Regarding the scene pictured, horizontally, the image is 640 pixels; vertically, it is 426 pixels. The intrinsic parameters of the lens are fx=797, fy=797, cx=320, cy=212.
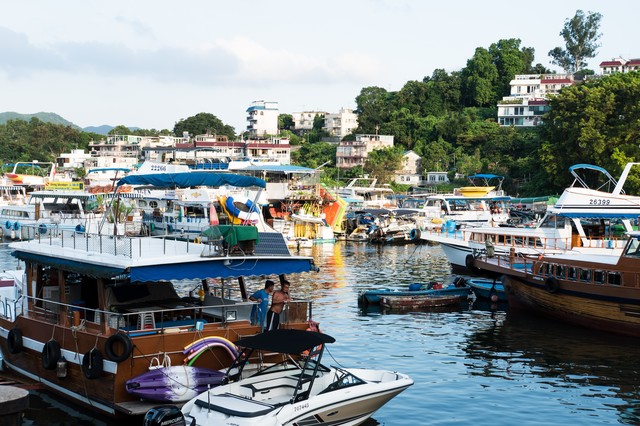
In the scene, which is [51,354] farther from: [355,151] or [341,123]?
[341,123]

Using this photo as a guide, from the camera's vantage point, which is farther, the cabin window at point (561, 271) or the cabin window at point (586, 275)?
the cabin window at point (561, 271)

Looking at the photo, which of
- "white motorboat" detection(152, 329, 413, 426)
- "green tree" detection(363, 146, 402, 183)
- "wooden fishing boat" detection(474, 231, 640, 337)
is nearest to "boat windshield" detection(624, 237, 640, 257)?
"wooden fishing boat" detection(474, 231, 640, 337)

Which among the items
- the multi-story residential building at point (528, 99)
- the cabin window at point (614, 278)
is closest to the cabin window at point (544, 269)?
the cabin window at point (614, 278)

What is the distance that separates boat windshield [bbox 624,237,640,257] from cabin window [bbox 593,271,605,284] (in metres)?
1.02

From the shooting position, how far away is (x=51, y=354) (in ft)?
58.5

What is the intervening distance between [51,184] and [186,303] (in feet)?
194

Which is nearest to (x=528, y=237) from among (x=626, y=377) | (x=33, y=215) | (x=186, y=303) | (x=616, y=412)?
(x=626, y=377)

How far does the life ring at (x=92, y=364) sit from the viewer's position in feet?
53.2

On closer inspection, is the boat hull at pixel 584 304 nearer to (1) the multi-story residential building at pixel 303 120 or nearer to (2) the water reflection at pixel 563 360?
(2) the water reflection at pixel 563 360

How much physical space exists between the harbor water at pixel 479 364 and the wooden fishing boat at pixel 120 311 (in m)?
1.44

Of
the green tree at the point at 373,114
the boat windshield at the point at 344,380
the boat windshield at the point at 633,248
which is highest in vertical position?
the green tree at the point at 373,114

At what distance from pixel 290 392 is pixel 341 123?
135 metres

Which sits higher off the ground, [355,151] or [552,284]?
[355,151]

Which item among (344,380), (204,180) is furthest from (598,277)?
(344,380)
